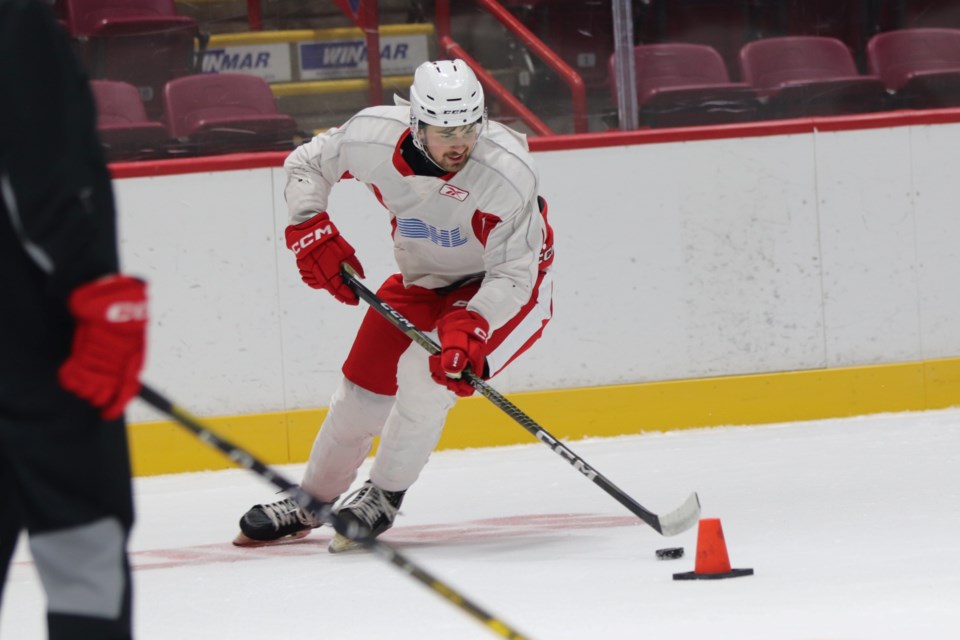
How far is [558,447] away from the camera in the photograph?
3.52 m

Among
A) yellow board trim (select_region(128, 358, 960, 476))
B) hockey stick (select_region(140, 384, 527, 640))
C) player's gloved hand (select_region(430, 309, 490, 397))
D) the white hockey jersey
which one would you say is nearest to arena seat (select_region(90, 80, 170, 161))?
yellow board trim (select_region(128, 358, 960, 476))

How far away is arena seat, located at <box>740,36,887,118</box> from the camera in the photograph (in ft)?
17.7

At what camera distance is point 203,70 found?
529cm

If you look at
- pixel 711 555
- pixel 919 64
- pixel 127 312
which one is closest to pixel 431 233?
pixel 711 555

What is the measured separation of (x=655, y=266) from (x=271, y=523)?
1988mm

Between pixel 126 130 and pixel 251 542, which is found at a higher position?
pixel 126 130

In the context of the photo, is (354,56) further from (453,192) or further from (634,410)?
(453,192)

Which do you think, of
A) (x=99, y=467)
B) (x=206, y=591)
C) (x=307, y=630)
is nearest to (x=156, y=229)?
(x=206, y=591)

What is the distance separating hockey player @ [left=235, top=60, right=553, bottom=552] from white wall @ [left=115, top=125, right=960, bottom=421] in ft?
3.95

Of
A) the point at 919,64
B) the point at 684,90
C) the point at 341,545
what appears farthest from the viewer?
the point at 919,64

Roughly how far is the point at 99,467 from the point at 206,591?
5.16 ft

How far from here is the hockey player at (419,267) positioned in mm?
3398

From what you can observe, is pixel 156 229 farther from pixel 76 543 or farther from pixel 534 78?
pixel 76 543

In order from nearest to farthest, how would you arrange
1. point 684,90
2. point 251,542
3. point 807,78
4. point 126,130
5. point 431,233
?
point 431,233, point 251,542, point 126,130, point 684,90, point 807,78
